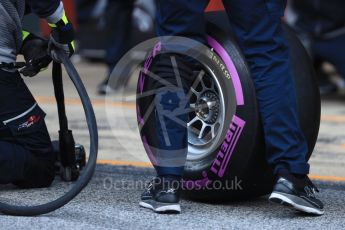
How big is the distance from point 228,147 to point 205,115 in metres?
0.25

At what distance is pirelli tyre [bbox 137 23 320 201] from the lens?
3.79 metres

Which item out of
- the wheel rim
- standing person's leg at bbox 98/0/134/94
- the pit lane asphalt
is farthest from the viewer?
standing person's leg at bbox 98/0/134/94

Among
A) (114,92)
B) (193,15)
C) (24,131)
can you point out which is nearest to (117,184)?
(24,131)

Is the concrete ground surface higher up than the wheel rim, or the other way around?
the wheel rim

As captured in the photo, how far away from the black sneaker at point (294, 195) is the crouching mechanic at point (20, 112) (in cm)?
123

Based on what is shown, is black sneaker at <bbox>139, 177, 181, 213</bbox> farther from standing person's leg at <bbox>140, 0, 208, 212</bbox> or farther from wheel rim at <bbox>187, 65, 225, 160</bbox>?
wheel rim at <bbox>187, 65, 225, 160</bbox>

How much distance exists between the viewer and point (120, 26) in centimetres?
860

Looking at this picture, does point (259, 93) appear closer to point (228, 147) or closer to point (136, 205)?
point (228, 147)

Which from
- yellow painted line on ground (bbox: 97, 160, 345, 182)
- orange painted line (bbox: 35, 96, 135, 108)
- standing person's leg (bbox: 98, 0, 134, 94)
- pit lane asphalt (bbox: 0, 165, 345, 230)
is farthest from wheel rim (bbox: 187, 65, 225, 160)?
standing person's leg (bbox: 98, 0, 134, 94)

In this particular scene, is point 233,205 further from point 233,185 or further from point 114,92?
point 114,92

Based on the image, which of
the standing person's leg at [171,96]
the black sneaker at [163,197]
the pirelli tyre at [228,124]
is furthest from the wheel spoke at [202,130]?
the black sneaker at [163,197]

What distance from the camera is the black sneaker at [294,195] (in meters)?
3.65

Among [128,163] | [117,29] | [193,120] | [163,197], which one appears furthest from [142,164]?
[117,29]

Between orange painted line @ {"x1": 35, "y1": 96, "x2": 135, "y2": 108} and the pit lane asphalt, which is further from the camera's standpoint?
orange painted line @ {"x1": 35, "y1": 96, "x2": 135, "y2": 108}
